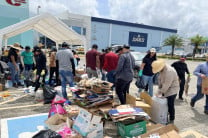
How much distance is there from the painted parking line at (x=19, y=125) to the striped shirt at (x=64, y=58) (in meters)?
1.42

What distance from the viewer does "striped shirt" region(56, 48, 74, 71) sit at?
189 inches

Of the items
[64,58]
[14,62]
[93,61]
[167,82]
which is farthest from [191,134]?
[14,62]

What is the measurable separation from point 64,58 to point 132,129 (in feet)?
8.95

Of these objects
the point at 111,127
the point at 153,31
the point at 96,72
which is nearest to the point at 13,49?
the point at 96,72

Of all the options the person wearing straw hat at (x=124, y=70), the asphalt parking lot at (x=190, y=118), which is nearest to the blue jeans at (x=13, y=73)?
the person wearing straw hat at (x=124, y=70)

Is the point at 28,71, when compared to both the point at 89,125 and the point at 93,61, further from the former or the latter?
the point at 89,125

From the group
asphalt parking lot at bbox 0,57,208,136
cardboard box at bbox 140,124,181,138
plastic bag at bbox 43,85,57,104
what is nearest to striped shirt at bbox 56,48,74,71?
plastic bag at bbox 43,85,57,104

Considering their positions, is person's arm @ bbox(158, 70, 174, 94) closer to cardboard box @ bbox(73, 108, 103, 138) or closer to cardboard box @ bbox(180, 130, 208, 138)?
cardboard box @ bbox(180, 130, 208, 138)

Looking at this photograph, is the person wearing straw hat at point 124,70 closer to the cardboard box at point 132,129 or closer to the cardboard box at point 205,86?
the cardboard box at point 132,129

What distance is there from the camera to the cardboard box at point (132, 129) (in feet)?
10.2

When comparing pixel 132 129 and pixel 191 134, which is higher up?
pixel 132 129

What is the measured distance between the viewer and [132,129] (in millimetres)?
3133

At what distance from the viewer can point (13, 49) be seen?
20.9 ft

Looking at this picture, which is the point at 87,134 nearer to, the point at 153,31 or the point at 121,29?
the point at 121,29
